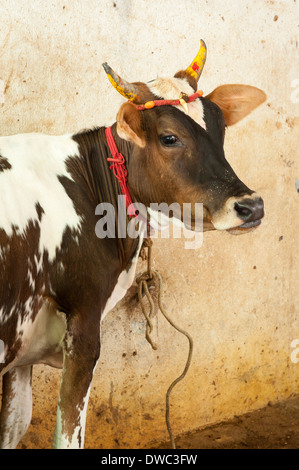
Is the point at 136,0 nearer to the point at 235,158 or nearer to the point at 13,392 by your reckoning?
the point at 235,158

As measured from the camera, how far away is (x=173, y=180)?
7.30 feet

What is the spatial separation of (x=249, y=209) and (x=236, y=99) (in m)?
0.73

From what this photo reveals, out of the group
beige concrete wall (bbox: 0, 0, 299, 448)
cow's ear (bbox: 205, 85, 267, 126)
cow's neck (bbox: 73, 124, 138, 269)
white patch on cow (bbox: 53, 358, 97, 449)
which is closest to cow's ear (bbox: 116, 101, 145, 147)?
cow's neck (bbox: 73, 124, 138, 269)

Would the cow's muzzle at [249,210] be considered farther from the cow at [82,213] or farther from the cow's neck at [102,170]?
the cow's neck at [102,170]

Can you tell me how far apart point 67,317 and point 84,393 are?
26 centimetres

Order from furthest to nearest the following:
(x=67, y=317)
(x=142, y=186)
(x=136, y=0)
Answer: (x=136, y=0) → (x=142, y=186) → (x=67, y=317)

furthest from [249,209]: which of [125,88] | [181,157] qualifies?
[125,88]

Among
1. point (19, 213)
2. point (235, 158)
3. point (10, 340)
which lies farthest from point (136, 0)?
point (10, 340)

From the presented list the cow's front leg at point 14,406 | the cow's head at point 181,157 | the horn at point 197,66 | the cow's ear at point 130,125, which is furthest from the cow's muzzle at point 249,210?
the cow's front leg at point 14,406

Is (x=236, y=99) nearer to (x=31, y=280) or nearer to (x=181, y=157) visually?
(x=181, y=157)

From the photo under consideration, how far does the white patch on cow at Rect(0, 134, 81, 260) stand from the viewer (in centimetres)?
198

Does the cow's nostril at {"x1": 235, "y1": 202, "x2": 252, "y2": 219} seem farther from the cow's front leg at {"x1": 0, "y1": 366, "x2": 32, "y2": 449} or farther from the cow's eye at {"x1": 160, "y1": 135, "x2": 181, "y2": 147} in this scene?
the cow's front leg at {"x1": 0, "y1": 366, "x2": 32, "y2": 449}

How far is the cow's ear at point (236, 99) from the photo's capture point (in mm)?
2604

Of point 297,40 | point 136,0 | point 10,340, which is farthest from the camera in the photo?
point 297,40
